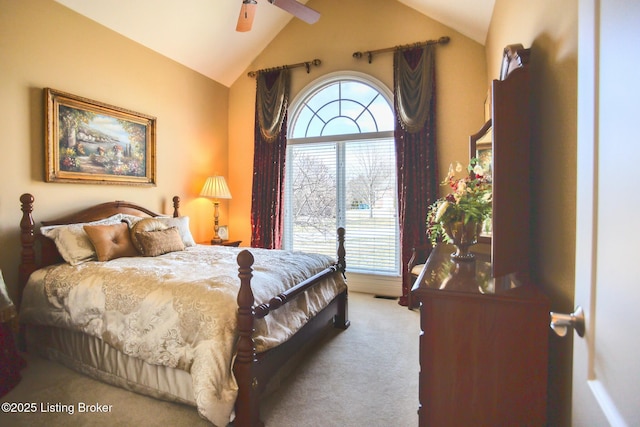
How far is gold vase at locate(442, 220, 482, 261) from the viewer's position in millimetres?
2025

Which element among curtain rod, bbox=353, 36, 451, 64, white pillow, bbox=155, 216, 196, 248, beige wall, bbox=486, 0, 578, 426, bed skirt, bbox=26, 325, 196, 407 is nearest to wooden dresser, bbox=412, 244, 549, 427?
beige wall, bbox=486, 0, 578, 426

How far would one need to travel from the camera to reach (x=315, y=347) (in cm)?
287

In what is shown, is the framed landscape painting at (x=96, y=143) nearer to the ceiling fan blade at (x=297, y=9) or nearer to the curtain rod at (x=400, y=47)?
the ceiling fan blade at (x=297, y=9)

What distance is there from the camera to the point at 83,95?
3.31m

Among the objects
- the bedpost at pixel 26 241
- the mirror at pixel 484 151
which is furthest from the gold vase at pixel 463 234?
the bedpost at pixel 26 241

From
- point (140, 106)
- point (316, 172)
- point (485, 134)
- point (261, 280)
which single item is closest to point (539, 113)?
point (485, 134)

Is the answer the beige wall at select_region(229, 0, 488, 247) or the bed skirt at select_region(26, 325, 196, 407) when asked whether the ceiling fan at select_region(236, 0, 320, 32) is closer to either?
the beige wall at select_region(229, 0, 488, 247)

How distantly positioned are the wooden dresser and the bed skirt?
1.38 metres

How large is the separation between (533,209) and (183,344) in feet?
6.52

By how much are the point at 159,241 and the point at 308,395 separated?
197 centimetres

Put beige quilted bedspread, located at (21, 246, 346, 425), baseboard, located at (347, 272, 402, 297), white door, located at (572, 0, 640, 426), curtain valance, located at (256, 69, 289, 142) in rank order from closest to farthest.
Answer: white door, located at (572, 0, 640, 426) < beige quilted bedspread, located at (21, 246, 346, 425) < baseboard, located at (347, 272, 402, 297) < curtain valance, located at (256, 69, 289, 142)

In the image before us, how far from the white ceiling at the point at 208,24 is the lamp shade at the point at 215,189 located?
1.54 m

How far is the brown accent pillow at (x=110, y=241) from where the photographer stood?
2.83 meters

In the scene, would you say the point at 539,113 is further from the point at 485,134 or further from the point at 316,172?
the point at 316,172
